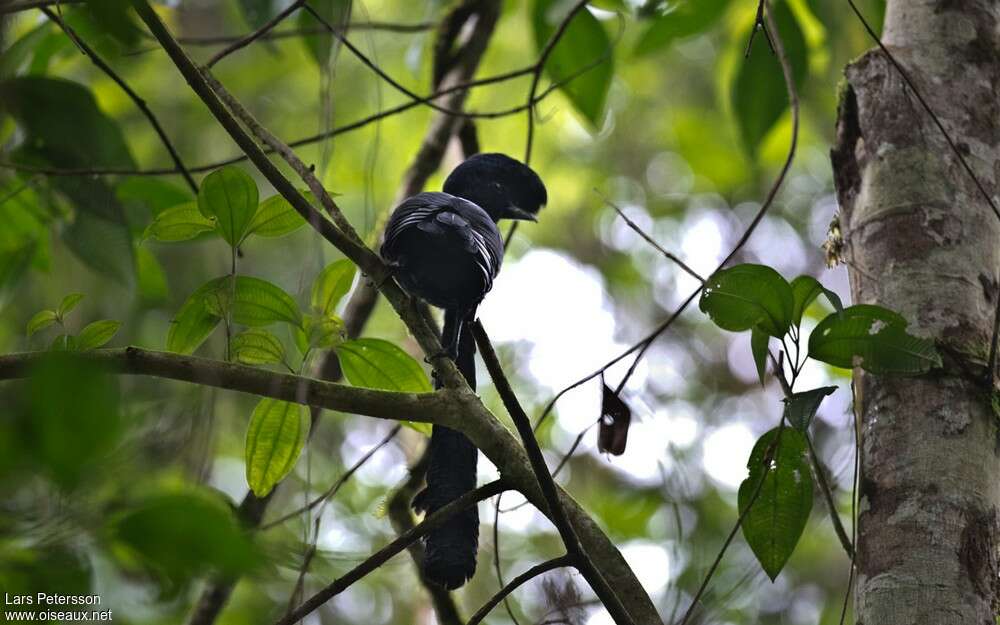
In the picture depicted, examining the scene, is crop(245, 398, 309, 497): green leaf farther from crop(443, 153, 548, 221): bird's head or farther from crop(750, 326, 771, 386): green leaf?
crop(443, 153, 548, 221): bird's head

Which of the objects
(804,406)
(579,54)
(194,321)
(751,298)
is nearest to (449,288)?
(194,321)

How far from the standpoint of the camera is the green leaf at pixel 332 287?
6.58 feet

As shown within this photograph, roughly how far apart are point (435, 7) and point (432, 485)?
222 cm

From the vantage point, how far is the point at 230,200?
187 centimetres

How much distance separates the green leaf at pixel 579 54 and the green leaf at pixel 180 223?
132 centimetres

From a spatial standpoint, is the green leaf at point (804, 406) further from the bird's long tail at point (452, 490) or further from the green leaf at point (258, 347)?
the green leaf at point (258, 347)

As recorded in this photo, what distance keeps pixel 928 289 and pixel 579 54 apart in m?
1.35

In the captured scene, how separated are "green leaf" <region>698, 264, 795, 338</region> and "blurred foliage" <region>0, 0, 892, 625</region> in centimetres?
2

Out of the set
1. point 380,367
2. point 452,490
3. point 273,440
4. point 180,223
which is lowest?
point 452,490

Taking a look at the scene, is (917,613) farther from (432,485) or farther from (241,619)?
(241,619)

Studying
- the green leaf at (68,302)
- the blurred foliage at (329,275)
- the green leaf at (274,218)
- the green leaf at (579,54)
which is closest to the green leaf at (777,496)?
the blurred foliage at (329,275)

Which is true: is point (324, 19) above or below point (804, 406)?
above

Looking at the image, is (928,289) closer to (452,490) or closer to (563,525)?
(563,525)

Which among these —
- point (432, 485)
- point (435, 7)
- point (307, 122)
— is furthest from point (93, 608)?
point (307, 122)
